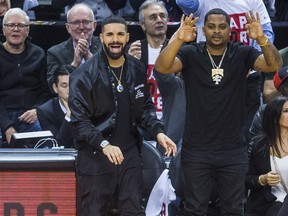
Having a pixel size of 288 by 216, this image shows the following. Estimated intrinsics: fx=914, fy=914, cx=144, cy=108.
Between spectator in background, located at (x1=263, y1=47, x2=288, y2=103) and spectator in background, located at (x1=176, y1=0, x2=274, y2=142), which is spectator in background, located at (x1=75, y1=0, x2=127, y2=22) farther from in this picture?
spectator in background, located at (x1=263, y1=47, x2=288, y2=103)

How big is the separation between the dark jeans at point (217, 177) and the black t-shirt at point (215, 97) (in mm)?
89

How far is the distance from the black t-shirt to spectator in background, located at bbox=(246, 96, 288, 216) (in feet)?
1.00

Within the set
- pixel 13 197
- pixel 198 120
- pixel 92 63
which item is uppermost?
pixel 92 63

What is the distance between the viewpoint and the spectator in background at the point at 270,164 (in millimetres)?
7637

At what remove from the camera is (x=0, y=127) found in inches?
360

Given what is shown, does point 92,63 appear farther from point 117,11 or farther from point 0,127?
point 117,11

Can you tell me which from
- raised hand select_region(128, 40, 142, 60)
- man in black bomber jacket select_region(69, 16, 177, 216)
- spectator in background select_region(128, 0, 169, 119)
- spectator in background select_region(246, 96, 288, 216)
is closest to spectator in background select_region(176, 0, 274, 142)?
spectator in background select_region(128, 0, 169, 119)

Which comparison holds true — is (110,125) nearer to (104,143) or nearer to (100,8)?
(104,143)

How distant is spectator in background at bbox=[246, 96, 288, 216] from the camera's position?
301 inches

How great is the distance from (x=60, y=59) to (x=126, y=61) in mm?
2065

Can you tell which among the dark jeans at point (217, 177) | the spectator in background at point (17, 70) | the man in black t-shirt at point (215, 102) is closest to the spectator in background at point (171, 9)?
the spectator in background at point (17, 70)

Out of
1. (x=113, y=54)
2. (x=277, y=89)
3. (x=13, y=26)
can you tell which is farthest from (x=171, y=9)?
(x=113, y=54)

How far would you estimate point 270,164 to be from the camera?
25.4ft

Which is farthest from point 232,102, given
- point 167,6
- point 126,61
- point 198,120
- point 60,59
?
point 167,6
